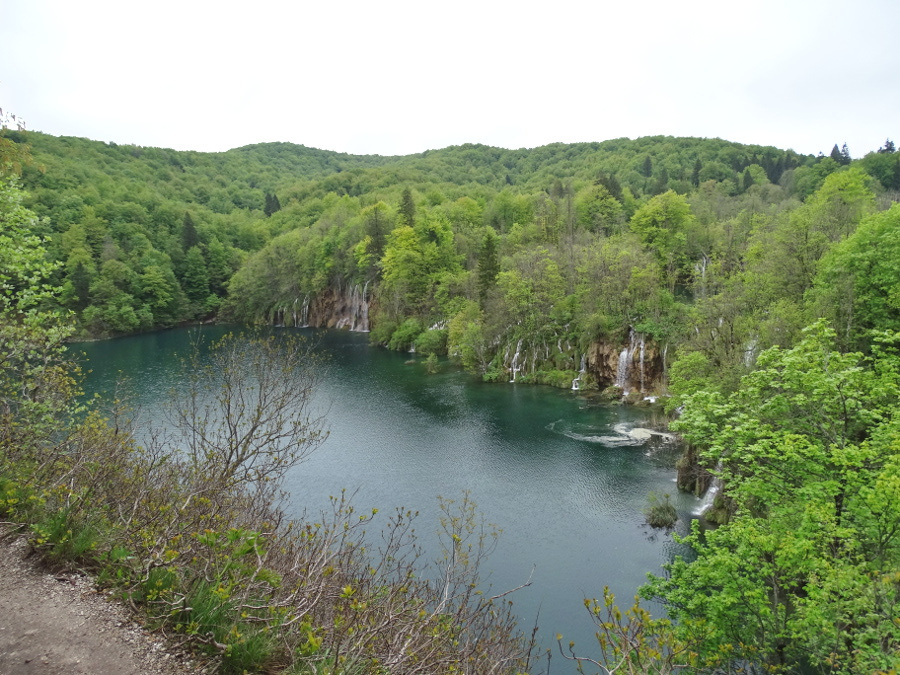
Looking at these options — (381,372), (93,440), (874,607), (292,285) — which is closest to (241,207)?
(292,285)

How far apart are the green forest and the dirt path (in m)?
1.12

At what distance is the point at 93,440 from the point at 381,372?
35.0 meters

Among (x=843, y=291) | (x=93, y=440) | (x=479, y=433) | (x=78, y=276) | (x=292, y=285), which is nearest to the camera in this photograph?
(x=93, y=440)

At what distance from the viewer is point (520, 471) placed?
2642 cm

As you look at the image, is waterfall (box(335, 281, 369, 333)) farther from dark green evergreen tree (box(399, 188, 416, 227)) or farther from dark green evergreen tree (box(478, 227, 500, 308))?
dark green evergreen tree (box(478, 227, 500, 308))

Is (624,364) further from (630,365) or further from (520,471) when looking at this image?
(520,471)

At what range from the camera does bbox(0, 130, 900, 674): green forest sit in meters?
9.85

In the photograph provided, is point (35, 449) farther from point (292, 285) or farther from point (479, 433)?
point (292, 285)

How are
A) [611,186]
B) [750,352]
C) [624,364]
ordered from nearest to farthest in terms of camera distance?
[750,352] → [624,364] → [611,186]

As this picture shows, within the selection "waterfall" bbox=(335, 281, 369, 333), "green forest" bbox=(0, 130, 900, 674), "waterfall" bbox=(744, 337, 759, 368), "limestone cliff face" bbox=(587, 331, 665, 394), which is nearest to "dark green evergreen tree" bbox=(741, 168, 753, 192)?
"green forest" bbox=(0, 130, 900, 674)

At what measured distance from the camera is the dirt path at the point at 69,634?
17.9 ft

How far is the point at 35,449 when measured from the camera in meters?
10.5

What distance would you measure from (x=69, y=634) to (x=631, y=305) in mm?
39184

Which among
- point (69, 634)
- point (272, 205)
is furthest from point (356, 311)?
point (69, 634)
